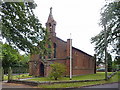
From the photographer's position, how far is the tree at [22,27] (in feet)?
32.8

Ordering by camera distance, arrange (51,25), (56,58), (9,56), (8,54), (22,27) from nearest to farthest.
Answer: (22,27) → (8,54) → (9,56) → (56,58) → (51,25)

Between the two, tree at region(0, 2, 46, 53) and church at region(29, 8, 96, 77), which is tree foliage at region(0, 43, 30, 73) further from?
church at region(29, 8, 96, 77)

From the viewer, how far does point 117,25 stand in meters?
19.1

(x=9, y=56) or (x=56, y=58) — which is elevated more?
(x=9, y=56)

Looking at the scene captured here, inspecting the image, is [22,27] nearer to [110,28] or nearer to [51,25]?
[110,28]

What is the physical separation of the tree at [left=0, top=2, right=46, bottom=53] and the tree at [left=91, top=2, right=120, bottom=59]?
8640mm

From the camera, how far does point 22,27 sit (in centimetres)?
1111

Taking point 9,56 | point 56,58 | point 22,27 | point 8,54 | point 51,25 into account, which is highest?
point 51,25

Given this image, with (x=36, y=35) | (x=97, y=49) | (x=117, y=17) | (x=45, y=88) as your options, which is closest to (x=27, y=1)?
(x=36, y=35)

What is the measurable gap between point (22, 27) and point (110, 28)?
14033 mm

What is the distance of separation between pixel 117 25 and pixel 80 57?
15.7 metres

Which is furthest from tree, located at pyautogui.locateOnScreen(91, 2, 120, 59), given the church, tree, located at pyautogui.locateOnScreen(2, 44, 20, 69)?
tree, located at pyautogui.locateOnScreen(2, 44, 20, 69)

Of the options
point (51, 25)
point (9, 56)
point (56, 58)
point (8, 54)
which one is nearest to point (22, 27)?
point (8, 54)

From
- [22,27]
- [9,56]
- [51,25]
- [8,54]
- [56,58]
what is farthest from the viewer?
[51,25]
